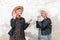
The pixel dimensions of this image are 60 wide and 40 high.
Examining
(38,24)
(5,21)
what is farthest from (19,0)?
(38,24)

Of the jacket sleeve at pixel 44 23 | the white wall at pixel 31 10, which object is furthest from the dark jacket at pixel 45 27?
the white wall at pixel 31 10

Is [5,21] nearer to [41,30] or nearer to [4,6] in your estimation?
[4,6]

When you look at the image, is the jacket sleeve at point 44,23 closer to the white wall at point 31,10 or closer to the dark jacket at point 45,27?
the dark jacket at point 45,27

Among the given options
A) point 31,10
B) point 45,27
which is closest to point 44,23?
point 45,27

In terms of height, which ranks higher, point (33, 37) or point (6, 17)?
point (6, 17)

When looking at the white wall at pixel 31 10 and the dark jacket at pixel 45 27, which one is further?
the white wall at pixel 31 10

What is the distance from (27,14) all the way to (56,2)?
40 cm

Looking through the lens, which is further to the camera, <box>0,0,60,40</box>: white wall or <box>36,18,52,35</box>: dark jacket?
<box>0,0,60,40</box>: white wall

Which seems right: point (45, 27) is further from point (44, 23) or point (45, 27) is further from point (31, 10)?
point (31, 10)

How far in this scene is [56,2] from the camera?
328 cm

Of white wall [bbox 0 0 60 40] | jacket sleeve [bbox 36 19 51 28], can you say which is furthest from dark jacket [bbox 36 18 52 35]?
white wall [bbox 0 0 60 40]

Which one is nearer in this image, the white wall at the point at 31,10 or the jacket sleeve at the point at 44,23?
the jacket sleeve at the point at 44,23

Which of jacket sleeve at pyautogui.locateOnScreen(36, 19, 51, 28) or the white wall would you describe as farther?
the white wall

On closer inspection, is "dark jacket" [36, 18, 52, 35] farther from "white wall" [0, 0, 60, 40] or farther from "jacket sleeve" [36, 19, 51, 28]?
"white wall" [0, 0, 60, 40]
